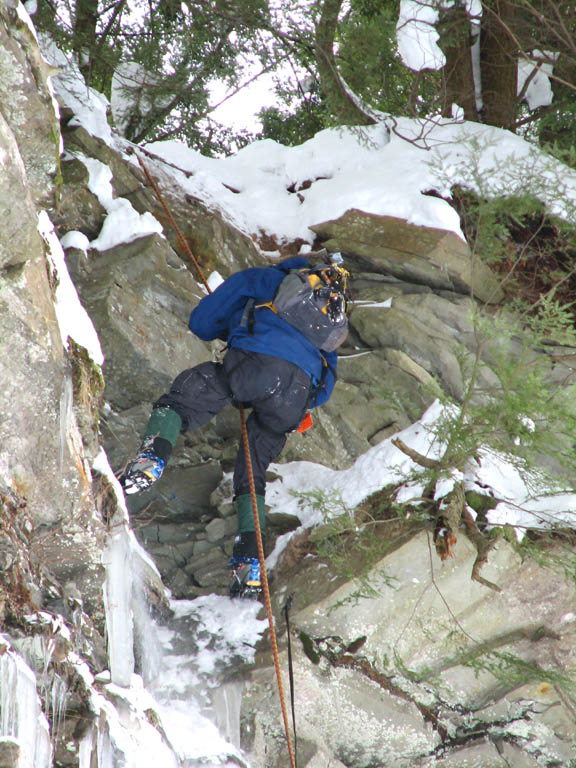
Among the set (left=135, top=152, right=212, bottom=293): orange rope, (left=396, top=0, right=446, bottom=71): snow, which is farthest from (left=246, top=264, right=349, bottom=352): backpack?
(left=396, top=0, right=446, bottom=71): snow

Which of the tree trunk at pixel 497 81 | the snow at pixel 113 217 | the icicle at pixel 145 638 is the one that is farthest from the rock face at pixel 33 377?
A: the tree trunk at pixel 497 81

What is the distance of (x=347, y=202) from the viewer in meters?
7.04

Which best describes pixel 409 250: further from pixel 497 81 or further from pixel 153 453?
pixel 153 453

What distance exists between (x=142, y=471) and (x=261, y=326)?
1.25m

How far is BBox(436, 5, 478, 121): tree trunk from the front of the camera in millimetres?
7761

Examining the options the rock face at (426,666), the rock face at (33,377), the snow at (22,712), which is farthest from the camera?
the rock face at (426,666)

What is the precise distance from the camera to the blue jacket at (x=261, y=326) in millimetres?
4512

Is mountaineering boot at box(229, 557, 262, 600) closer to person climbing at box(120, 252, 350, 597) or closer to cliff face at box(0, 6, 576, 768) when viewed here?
person climbing at box(120, 252, 350, 597)

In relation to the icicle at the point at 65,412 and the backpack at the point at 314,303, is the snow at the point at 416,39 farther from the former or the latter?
the icicle at the point at 65,412

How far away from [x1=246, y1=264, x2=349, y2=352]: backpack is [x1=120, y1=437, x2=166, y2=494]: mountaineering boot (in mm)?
1248

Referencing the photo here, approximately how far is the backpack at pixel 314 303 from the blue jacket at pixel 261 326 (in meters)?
0.06

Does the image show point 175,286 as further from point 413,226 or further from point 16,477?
point 16,477

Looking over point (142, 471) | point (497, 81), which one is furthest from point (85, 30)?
point (142, 471)

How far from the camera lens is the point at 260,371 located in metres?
4.46
